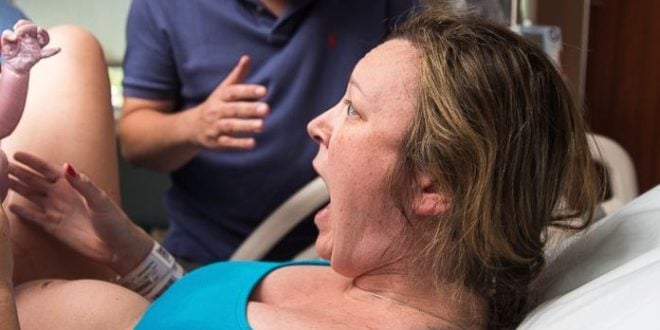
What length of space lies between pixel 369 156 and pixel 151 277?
44 cm

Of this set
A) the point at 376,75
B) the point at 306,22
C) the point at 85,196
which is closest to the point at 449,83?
the point at 376,75

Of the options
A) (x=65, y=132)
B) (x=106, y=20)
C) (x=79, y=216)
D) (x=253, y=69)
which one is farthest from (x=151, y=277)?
(x=106, y=20)

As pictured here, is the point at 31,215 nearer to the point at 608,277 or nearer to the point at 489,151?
the point at 489,151

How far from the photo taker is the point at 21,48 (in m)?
0.95

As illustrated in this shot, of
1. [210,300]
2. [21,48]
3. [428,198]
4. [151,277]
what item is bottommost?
[151,277]

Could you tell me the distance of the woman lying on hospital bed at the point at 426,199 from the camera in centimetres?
93

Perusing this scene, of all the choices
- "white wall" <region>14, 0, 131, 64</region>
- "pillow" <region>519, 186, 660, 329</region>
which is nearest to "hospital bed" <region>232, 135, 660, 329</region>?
"pillow" <region>519, 186, 660, 329</region>

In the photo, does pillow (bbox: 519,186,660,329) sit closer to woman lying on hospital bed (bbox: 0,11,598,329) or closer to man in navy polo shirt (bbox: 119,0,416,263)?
woman lying on hospital bed (bbox: 0,11,598,329)

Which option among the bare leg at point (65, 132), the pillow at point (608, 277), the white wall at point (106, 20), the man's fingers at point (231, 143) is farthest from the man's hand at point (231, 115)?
the white wall at point (106, 20)

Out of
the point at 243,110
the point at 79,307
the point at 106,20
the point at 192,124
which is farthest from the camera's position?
the point at 106,20

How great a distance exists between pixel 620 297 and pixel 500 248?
0.15m

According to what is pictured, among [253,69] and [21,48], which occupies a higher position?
[21,48]

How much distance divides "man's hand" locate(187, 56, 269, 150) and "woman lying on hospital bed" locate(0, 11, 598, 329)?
1.02ft

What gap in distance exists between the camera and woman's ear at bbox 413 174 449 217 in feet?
3.09
